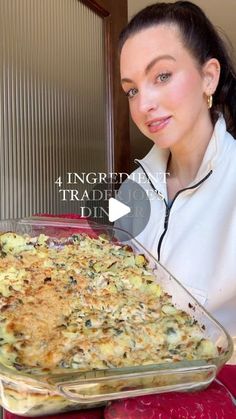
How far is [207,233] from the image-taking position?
85cm

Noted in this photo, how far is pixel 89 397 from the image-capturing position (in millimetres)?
406

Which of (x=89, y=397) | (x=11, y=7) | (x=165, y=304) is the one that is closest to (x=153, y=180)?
(x=165, y=304)

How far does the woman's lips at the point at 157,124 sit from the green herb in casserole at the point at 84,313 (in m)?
0.25

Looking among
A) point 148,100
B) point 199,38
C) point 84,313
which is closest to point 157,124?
point 148,100

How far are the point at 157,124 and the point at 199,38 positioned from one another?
8.0 inches

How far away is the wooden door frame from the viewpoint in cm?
154

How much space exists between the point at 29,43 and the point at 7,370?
38.4 inches

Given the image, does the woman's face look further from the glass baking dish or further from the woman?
the glass baking dish

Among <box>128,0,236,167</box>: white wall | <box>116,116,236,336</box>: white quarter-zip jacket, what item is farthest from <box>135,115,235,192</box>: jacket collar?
<box>128,0,236,167</box>: white wall

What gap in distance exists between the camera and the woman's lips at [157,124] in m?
0.87

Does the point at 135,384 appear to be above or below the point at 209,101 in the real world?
below

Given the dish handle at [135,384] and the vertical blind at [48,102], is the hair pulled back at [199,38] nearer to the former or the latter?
the vertical blind at [48,102]

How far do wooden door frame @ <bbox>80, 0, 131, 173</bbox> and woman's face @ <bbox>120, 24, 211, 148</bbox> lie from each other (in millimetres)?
680

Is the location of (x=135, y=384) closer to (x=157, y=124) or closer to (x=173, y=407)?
(x=173, y=407)
